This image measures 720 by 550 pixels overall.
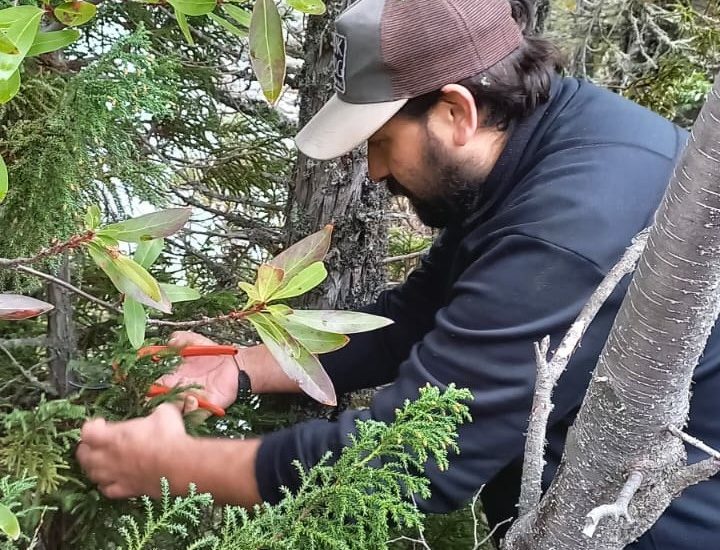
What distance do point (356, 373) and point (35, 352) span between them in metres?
0.65

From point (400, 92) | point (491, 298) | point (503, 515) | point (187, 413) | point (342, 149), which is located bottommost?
point (503, 515)

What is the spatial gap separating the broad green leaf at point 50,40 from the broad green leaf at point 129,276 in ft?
0.76

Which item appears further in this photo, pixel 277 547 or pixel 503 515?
pixel 503 515

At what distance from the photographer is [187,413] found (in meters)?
1.15

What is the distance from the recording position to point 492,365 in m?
1.02

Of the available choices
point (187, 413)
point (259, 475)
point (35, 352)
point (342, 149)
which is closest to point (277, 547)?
point (259, 475)

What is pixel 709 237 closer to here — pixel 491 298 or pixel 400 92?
pixel 491 298

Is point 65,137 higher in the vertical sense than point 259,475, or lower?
higher

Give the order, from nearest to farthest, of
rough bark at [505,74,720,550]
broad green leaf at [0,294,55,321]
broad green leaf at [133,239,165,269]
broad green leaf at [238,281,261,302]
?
rough bark at [505,74,720,550]
broad green leaf at [0,294,55,321]
broad green leaf at [238,281,261,302]
broad green leaf at [133,239,165,269]

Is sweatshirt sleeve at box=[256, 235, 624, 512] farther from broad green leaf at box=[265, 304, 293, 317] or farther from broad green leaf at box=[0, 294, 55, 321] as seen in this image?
broad green leaf at box=[0, 294, 55, 321]

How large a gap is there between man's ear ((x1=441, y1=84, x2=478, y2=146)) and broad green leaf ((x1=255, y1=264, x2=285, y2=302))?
53cm

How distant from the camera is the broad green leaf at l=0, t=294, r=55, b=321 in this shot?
737 millimetres

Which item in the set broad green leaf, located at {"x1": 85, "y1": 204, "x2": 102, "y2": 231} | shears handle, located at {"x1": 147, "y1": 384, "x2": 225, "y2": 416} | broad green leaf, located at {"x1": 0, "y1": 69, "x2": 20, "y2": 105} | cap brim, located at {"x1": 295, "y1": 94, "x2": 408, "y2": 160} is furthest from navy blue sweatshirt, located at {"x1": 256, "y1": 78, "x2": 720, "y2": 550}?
broad green leaf, located at {"x1": 0, "y1": 69, "x2": 20, "y2": 105}

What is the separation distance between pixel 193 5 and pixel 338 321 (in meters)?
0.41
